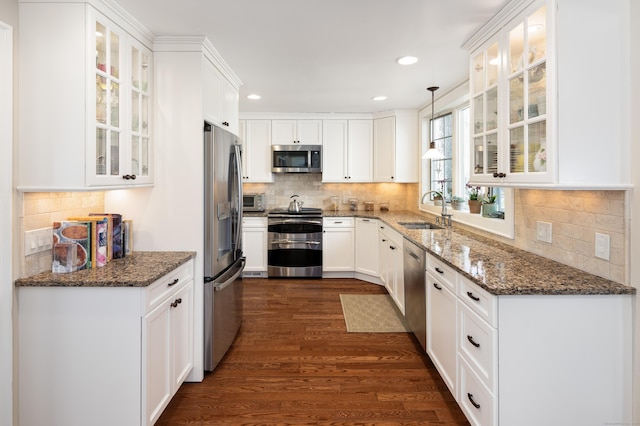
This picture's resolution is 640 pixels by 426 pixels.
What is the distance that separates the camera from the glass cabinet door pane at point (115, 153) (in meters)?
2.04

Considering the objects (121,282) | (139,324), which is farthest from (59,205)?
(139,324)

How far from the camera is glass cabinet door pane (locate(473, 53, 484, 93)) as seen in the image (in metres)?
2.36

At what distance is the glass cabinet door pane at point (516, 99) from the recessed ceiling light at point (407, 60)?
3.61 ft

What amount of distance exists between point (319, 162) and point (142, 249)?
126 inches

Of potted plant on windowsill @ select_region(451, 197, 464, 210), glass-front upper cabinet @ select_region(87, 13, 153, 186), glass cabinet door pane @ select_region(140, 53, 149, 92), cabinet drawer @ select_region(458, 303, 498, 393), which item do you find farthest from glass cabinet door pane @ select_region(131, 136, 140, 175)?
potted plant on windowsill @ select_region(451, 197, 464, 210)

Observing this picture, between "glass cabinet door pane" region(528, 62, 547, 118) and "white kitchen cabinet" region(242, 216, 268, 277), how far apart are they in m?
3.79

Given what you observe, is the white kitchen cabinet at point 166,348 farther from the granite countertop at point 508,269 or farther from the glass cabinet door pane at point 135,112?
the granite countertop at point 508,269

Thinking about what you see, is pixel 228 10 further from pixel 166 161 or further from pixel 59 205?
pixel 59 205

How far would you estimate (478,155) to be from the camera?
2.41m

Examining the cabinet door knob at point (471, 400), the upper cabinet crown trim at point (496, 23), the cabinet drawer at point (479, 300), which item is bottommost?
the cabinet door knob at point (471, 400)

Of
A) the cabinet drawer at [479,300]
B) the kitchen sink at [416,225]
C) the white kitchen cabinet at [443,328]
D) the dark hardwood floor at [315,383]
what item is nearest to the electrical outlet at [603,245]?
the cabinet drawer at [479,300]

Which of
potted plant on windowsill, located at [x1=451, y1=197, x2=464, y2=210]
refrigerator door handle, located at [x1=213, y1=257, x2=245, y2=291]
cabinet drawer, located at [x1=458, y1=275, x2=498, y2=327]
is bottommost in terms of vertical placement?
refrigerator door handle, located at [x1=213, y1=257, x2=245, y2=291]

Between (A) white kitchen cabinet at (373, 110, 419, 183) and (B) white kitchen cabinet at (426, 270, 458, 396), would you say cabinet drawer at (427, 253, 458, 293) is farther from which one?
(A) white kitchen cabinet at (373, 110, 419, 183)

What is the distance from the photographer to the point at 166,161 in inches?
98.3
